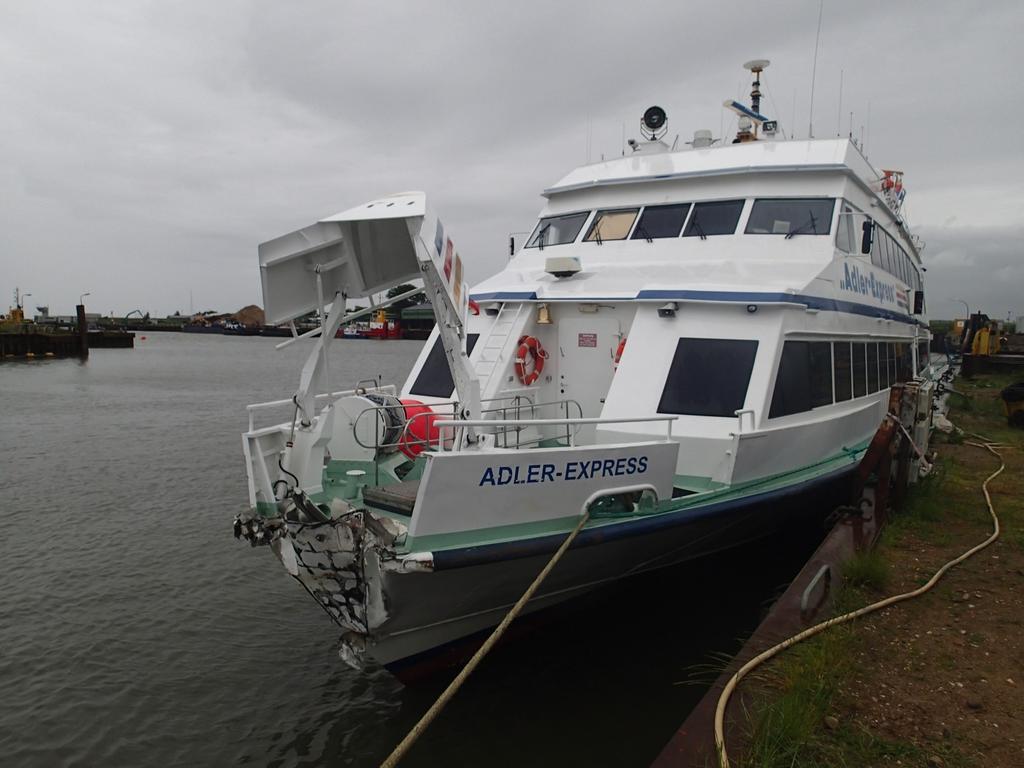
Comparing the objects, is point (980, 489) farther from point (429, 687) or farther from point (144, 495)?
point (144, 495)

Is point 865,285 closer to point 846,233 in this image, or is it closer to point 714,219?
point 846,233

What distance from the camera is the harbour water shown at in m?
5.42

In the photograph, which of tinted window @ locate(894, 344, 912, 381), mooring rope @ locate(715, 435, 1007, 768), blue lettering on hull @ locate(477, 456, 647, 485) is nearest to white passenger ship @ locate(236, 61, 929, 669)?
blue lettering on hull @ locate(477, 456, 647, 485)

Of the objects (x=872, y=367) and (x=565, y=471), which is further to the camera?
(x=872, y=367)

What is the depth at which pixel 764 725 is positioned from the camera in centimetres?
343

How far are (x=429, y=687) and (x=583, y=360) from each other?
3872 millimetres

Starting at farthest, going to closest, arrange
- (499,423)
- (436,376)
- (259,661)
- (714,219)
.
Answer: (714,219) < (436,376) < (259,661) < (499,423)

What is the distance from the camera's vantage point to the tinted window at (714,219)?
8172 mm

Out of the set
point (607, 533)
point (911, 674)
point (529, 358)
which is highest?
point (529, 358)

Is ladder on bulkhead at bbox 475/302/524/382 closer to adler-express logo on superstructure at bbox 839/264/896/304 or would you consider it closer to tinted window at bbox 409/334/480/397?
tinted window at bbox 409/334/480/397

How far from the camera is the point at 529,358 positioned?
792 cm

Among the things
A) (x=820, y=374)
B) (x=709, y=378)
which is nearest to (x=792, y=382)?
(x=820, y=374)

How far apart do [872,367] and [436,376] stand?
19.1 feet

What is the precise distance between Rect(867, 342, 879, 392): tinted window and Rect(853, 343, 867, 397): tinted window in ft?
0.84
